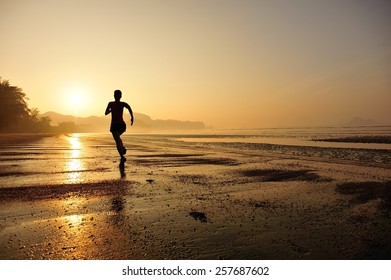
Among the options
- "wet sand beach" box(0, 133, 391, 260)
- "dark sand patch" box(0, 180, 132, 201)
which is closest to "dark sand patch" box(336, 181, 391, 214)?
"wet sand beach" box(0, 133, 391, 260)

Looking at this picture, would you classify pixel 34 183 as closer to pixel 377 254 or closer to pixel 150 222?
pixel 150 222

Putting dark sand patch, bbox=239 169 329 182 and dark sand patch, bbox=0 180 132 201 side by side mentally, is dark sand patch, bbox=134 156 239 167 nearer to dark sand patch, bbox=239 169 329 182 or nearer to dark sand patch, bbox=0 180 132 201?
dark sand patch, bbox=239 169 329 182

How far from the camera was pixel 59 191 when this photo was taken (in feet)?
18.8

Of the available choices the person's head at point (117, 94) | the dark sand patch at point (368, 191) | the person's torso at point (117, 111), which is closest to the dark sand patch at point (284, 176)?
the dark sand patch at point (368, 191)

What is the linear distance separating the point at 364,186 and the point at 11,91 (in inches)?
2576

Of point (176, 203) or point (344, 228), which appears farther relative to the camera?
point (176, 203)

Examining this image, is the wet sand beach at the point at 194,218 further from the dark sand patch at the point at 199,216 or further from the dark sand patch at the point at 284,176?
the dark sand patch at the point at 284,176

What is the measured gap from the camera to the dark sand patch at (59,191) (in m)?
5.24

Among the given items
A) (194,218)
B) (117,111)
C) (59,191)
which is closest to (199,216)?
(194,218)

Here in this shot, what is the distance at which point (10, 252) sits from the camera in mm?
2773

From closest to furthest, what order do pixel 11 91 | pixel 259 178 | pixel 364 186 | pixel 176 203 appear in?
1. pixel 176 203
2. pixel 364 186
3. pixel 259 178
4. pixel 11 91

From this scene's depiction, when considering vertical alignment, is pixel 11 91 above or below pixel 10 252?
above

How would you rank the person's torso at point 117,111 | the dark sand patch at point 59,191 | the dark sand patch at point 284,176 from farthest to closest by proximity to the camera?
the person's torso at point 117,111 < the dark sand patch at point 284,176 < the dark sand patch at point 59,191
